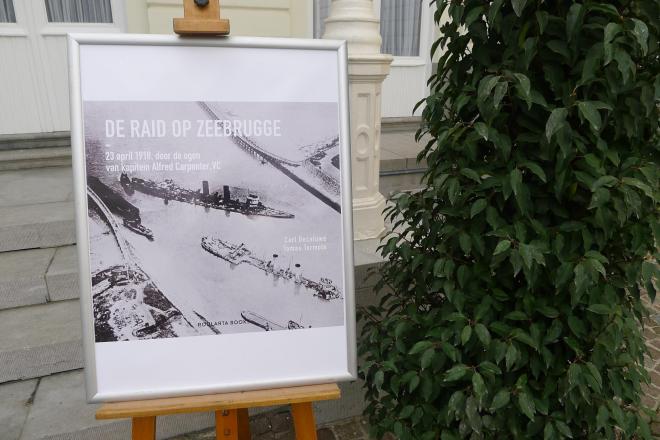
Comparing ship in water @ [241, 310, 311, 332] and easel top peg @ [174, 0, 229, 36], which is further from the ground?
easel top peg @ [174, 0, 229, 36]

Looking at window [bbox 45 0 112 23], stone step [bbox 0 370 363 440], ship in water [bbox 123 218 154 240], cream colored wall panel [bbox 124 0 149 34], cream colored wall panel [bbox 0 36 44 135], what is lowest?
stone step [bbox 0 370 363 440]

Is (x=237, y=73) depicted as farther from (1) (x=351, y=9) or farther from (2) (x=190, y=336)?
(1) (x=351, y=9)

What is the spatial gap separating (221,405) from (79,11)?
4517 mm

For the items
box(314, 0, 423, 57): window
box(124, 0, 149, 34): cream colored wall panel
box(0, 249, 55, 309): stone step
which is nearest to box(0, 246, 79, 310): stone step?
box(0, 249, 55, 309): stone step

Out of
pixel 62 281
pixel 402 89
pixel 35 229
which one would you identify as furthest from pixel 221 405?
pixel 402 89

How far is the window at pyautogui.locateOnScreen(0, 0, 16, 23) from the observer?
13.8ft

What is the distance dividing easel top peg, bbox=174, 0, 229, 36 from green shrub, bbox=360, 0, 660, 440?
691 mm

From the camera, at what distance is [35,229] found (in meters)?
2.79

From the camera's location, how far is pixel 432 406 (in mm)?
1699

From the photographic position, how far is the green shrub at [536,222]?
126 centimetres

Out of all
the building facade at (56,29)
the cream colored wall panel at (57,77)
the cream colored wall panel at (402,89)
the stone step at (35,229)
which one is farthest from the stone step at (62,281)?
the cream colored wall panel at (402,89)

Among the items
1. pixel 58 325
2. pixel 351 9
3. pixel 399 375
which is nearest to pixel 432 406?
pixel 399 375

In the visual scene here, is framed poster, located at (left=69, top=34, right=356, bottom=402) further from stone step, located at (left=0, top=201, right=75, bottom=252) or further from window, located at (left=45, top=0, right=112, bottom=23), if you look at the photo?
window, located at (left=45, top=0, right=112, bottom=23)

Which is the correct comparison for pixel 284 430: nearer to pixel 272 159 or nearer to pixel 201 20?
pixel 272 159
